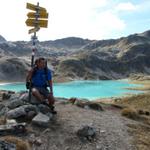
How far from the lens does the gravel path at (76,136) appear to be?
1344cm

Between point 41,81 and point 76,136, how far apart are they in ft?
12.8

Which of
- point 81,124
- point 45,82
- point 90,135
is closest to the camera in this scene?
point 90,135

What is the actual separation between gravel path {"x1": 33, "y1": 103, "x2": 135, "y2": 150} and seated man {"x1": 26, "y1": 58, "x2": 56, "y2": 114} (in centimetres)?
105

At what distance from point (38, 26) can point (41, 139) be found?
6124 millimetres

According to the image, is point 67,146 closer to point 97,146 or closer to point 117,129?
point 97,146

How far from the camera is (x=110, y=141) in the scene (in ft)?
47.7

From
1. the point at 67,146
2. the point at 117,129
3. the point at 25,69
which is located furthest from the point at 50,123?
the point at 25,69

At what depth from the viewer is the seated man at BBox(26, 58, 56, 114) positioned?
16672 millimetres

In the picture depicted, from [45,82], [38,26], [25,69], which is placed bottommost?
[25,69]

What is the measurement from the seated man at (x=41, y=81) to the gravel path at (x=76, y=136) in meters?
1.05

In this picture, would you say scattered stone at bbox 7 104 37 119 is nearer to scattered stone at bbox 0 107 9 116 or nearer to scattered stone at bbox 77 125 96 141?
scattered stone at bbox 0 107 9 116

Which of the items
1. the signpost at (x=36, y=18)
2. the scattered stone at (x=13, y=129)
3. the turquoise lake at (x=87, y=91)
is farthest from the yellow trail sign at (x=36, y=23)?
the turquoise lake at (x=87, y=91)

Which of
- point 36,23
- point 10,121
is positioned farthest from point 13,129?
point 36,23

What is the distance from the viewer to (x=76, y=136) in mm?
14273
